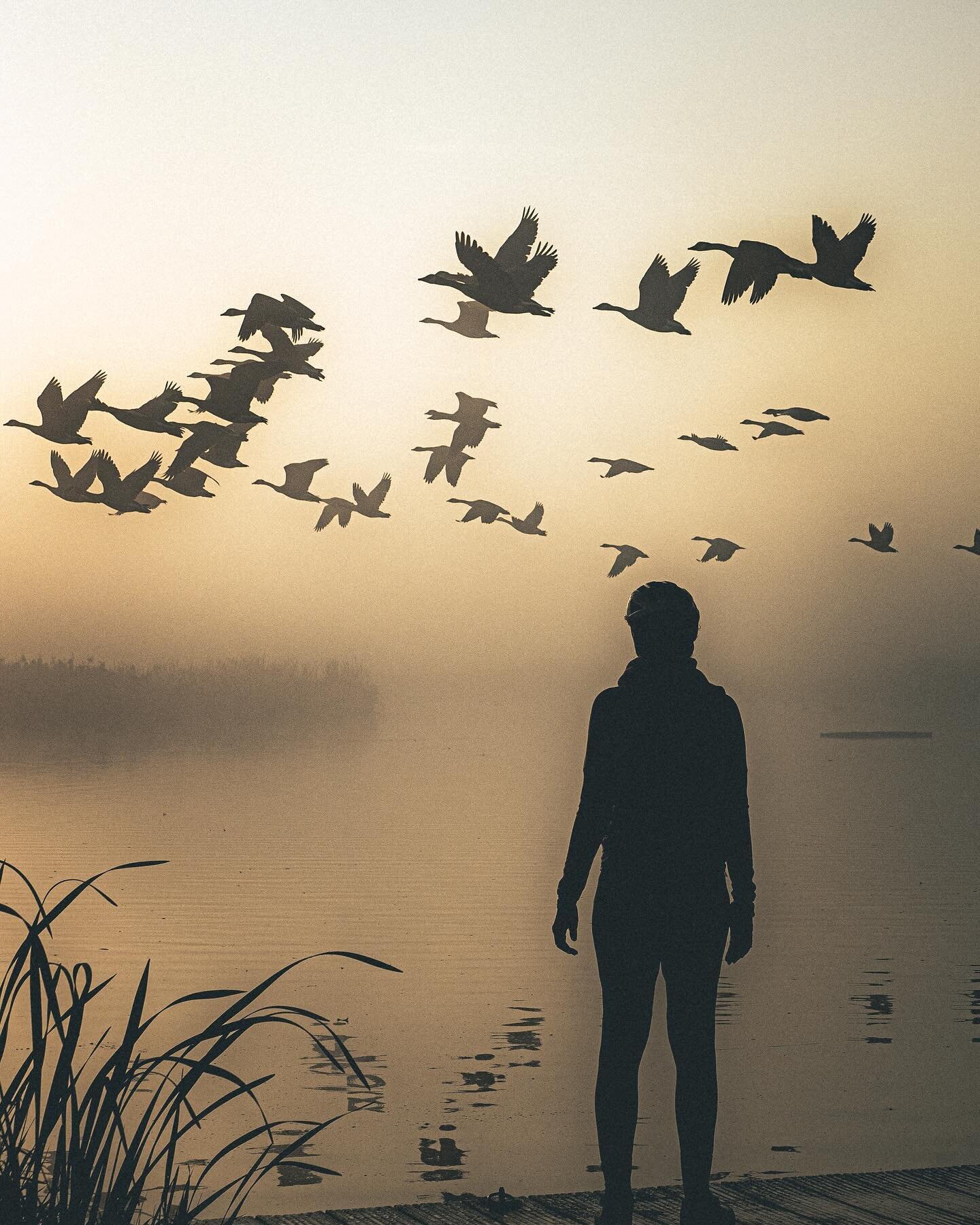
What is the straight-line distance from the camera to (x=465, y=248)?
16.2 m

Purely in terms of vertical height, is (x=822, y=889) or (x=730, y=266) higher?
(x=730, y=266)

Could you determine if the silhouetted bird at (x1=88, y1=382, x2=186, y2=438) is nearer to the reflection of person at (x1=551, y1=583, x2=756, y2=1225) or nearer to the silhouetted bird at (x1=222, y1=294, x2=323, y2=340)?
the silhouetted bird at (x1=222, y1=294, x2=323, y2=340)

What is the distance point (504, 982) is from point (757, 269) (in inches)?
457

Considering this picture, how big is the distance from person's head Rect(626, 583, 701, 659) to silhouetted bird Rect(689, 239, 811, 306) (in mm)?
11023

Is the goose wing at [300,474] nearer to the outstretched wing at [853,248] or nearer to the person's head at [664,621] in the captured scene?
the outstretched wing at [853,248]

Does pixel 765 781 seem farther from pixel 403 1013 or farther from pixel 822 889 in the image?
pixel 403 1013

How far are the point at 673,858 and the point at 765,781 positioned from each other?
339 feet

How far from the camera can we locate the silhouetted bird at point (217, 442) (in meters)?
18.6

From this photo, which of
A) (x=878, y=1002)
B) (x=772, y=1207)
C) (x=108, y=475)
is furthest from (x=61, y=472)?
(x=772, y=1207)

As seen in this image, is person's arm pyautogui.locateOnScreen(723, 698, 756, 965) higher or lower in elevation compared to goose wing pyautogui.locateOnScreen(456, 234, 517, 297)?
lower

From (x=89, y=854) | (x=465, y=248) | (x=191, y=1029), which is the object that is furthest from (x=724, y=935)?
(x=89, y=854)

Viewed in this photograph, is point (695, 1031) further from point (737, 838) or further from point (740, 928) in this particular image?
point (737, 838)

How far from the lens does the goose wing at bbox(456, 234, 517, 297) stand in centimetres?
1616

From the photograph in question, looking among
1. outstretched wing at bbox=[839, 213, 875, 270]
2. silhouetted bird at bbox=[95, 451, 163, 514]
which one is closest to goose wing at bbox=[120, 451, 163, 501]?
silhouetted bird at bbox=[95, 451, 163, 514]
